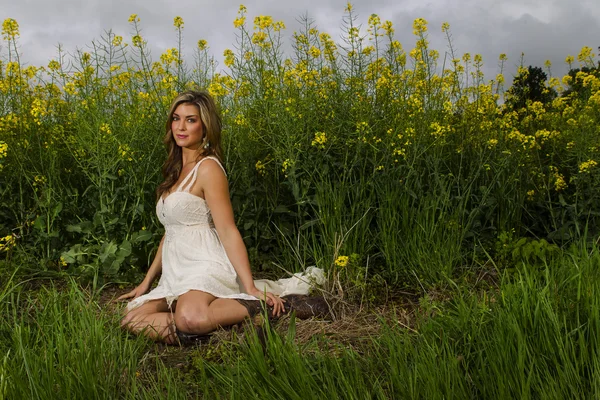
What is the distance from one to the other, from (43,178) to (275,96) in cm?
152

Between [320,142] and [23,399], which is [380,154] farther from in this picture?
[23,399]

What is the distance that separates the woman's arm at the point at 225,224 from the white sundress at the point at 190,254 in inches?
2.0

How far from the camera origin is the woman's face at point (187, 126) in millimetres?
3111

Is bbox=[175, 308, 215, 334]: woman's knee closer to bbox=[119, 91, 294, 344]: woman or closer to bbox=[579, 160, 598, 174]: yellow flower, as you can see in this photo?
bbox=[119, 91, 294, 344]: woman

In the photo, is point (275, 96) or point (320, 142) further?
point (275, 96)

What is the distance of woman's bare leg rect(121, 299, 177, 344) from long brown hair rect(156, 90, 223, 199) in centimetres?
65

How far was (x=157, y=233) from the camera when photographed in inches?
150

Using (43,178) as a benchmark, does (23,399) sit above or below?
below

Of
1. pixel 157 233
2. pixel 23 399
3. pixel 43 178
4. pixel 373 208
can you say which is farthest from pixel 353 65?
pixel 23 399

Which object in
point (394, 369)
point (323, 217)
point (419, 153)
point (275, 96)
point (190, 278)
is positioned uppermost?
point (275, 96)

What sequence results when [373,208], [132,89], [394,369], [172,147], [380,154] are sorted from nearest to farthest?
[394,369] < [172,147] < [373,208] < [380,154] < [132,89]

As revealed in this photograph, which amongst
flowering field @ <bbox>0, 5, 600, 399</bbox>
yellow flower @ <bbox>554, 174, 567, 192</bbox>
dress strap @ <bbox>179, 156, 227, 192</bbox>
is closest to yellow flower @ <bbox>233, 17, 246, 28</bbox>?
flowering field @ <bbox>0, 5, 600, 399</bbox>

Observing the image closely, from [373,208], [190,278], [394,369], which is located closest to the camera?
[394,369]

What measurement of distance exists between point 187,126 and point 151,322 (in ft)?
3.26
